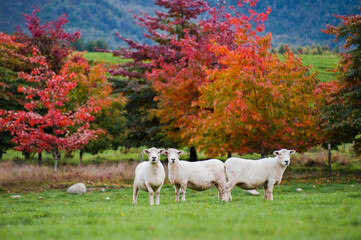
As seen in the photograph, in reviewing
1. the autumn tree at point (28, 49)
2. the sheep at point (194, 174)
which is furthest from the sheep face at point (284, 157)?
the autumn tree at point (28, 49)

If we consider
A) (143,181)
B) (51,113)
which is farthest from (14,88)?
(143,181)

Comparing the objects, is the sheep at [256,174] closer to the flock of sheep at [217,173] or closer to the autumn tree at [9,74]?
the flock of sheep at [217,173]

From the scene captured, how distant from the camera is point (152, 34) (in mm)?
30281

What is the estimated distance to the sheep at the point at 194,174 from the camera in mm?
12625

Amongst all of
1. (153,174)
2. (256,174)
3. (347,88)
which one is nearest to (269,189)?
(256,174)

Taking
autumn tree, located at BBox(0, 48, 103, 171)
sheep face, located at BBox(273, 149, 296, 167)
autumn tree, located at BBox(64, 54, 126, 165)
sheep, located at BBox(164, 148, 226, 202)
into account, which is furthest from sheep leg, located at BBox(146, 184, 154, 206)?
autumn tree, located at BBox(64, 54, 126, 165)

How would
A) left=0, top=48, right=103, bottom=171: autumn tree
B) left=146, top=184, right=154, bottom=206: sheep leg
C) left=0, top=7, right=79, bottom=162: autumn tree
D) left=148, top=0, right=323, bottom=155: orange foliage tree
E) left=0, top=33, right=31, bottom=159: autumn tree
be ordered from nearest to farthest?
1. left=146, top=184, right=154, bottom=206: sheep leg
2. left=148, top=0, right=323, bottom=155: orange foliage tree
3. left=0, top=48, right=103, bottom=171: autumn tree
4. left=0, top=33, right=31, bottom=159: autumn tree
5. left=0, top=7, right=79, bottom=162: autumn tree

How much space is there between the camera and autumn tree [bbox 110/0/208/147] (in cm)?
2803

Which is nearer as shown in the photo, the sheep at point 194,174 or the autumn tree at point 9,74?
the sheep at point 194,174

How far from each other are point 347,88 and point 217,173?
11.1 metres

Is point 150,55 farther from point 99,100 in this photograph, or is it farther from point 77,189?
point 77,189

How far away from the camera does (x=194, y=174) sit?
42.3 ft

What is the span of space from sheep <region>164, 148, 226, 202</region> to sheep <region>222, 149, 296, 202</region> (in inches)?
42.6

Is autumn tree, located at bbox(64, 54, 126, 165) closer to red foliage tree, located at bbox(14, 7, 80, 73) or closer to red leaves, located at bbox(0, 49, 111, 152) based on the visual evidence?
red foliage tree, located at bbox(14, 7, 80, 73)
